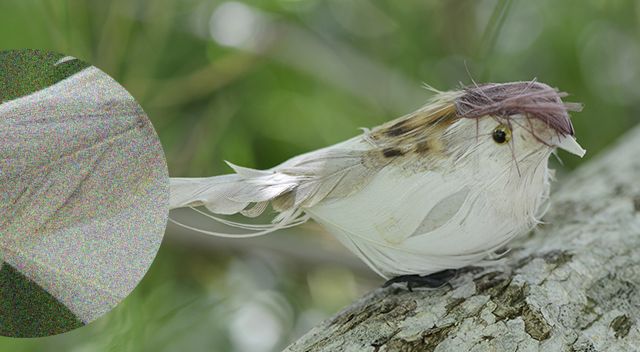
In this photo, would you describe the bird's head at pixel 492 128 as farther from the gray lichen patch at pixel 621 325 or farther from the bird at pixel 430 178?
the gray lichen patch at pixel 621 325

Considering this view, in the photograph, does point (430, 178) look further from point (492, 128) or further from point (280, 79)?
point (280, 79)

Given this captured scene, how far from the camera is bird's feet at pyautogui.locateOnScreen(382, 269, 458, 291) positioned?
42 centimetres

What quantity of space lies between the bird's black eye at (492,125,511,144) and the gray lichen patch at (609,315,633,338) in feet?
0.45

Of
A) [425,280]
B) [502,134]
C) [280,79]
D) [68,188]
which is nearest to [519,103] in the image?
[502,134]

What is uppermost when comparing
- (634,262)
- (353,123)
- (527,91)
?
(527,91)

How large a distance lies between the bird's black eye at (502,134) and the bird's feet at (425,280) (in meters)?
0.09

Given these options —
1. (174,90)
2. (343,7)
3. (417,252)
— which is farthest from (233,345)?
(343,7)

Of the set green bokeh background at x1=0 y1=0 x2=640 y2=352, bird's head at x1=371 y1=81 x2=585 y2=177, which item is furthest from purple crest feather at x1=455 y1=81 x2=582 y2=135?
green bokeh background at x1=0 y1=0 x2=640 y2=352

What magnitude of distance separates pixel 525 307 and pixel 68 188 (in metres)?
0.25

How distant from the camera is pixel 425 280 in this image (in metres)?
0.42

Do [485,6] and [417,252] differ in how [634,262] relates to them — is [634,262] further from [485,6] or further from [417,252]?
[485,6]

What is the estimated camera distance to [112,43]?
0.76 metres

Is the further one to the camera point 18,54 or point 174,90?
point 174,90

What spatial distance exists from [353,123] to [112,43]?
352 millimetres
